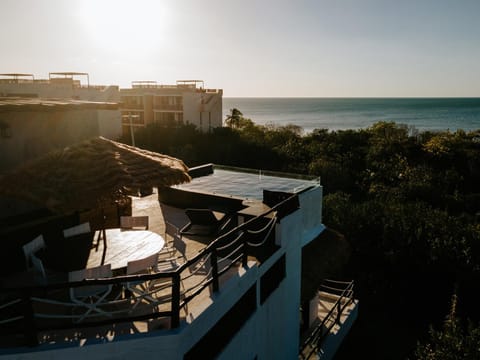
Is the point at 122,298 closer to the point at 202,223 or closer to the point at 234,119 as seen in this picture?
the point at 202,223

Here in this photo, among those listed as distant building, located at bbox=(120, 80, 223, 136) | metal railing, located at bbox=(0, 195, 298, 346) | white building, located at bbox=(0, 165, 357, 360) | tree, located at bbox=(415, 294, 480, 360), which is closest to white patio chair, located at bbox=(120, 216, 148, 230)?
white building, located at bbox=(0, 165, 357, 360)

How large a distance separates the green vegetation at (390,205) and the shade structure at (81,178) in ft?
40.4

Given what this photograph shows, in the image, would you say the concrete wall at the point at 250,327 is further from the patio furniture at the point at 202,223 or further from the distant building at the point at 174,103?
the distant building at the point at 174,103

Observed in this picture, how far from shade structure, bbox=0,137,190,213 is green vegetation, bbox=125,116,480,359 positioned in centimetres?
1233

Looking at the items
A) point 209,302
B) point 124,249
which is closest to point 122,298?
point 124,249

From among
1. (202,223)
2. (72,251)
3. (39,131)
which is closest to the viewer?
(72,251)

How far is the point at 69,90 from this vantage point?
51125 millimetres

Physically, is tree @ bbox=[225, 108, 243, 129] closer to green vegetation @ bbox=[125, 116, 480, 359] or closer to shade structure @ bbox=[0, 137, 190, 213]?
green vegetation @ bbox=[125, 116, 480, 359]

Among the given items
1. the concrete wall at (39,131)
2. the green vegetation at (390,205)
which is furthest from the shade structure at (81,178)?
the green vegetation at (390,205)

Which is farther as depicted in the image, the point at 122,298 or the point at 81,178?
the point at 122,298

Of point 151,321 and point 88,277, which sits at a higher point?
point 88,277

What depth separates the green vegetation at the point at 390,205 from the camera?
1762cm

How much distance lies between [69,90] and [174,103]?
49.1 ft

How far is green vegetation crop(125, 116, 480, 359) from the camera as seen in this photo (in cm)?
1762
